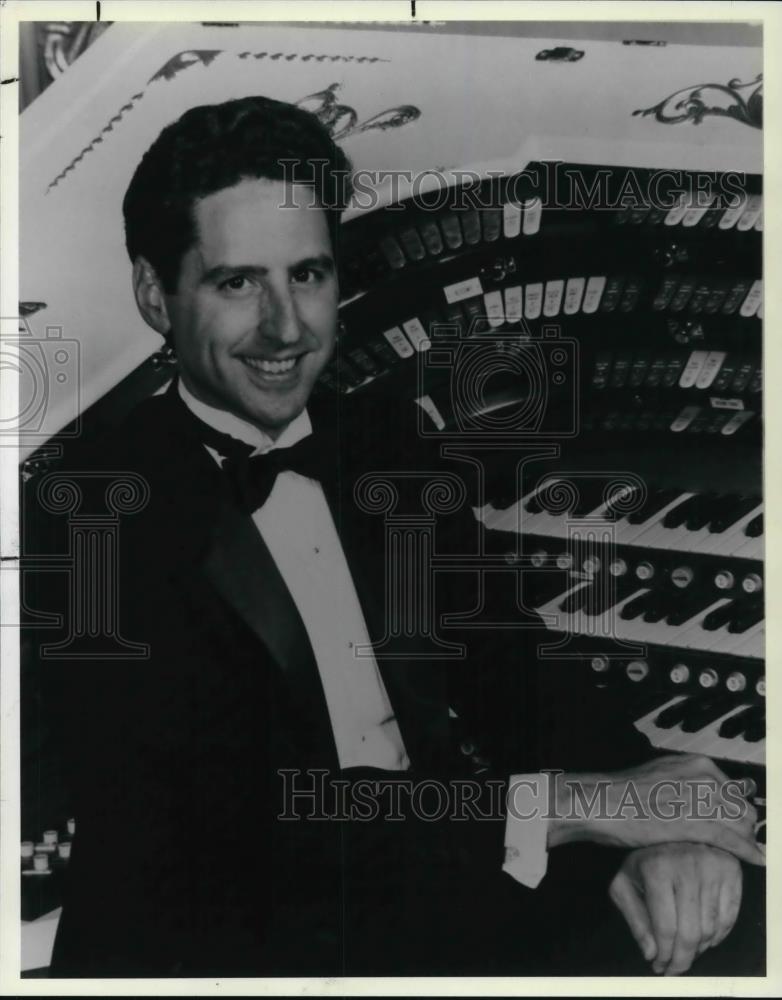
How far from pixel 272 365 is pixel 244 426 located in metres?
0.16

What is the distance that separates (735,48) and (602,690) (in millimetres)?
1578

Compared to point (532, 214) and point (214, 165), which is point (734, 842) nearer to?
point (532, 214)

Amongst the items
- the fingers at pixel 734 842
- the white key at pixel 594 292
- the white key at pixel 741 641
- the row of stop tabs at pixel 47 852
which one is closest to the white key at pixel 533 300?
the white key at pixel 594 292

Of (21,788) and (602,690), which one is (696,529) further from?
(21,788)

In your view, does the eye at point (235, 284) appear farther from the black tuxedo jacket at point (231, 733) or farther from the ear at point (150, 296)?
the black tuxedo jacket at point (231, 733)

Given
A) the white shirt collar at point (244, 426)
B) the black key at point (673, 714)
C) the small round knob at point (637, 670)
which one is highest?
the white shirt collar at point (244, 426)

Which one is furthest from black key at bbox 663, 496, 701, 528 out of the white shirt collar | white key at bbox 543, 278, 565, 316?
the white shirt collar

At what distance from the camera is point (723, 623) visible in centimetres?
265

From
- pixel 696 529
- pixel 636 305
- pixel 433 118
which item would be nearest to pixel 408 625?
pixel 696 529

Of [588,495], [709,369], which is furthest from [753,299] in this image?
[588,495]

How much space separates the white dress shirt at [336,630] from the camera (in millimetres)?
2635

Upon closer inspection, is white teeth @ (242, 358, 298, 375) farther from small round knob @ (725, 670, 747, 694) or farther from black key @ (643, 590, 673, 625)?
small round knob @ (725, 670, 747, 694)

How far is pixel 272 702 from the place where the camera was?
2615 mm

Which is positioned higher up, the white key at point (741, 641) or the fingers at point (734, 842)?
the white key at point (741, 641)
